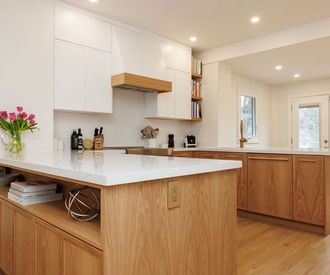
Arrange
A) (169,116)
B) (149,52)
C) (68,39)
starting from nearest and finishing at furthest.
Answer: (68,39)
(149,52)
(169,116)

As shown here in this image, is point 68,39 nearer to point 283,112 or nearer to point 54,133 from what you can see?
point 54,133

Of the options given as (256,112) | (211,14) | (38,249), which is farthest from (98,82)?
(256,112)

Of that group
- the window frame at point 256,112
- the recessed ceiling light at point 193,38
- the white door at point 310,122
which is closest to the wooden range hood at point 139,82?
the recessed ceiling light at point 193,38

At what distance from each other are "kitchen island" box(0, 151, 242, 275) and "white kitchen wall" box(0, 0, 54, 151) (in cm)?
142

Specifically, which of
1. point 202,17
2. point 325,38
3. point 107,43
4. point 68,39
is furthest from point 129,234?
point 325,38

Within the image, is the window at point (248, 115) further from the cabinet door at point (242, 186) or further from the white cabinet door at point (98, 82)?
the white cabinet door at point (98, 82)

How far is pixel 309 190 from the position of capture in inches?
121

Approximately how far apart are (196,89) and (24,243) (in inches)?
151

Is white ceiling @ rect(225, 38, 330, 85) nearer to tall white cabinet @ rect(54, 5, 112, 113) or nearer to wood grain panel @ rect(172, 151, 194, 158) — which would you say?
wood grain panel @ rect(172, 151, 194, 158)

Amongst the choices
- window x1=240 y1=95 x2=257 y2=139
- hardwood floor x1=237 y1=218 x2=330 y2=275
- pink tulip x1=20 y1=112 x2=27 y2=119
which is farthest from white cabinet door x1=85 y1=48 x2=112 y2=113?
window x1=240 y1=95 x2=257 y2=139

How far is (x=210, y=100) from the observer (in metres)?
4.85

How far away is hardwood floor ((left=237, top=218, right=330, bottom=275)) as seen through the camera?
219 cm

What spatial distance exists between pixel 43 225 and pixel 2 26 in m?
2.25

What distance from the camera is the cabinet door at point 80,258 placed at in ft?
3.36
